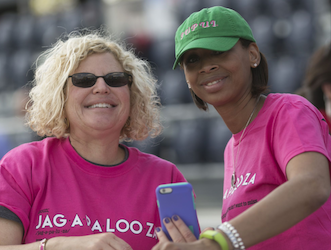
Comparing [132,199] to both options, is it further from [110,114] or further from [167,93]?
[167,93]

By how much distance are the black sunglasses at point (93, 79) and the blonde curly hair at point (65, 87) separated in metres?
0.05

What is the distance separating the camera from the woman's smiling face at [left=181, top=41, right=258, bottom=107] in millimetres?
1815

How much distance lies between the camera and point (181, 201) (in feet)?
4.90

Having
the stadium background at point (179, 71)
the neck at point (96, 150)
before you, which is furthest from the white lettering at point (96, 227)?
the stadium background at point (179, 71)

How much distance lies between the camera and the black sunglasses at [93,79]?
2143mm

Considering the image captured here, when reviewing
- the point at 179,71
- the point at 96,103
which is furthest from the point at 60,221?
the point at 179,71

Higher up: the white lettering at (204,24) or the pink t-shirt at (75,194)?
the white lettering at (204,24)

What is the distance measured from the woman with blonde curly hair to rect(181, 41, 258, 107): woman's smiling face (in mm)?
518

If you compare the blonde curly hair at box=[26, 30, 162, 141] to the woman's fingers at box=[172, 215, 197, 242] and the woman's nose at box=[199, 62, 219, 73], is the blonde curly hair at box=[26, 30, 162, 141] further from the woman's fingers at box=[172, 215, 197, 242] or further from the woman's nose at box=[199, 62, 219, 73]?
the woman's fingers at box=[172, 215, 197, 242]

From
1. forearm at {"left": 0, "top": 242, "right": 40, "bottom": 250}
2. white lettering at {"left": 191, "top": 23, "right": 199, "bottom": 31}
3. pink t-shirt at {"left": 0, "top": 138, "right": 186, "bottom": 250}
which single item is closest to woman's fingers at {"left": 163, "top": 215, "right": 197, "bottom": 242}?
pink t-shirt at {"left": 0, "top": 138, "right": 186, "bottom": 250}

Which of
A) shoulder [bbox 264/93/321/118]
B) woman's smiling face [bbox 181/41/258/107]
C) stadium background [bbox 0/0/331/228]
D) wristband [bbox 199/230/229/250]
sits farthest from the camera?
stadium background [bbox 0/0/331/228]

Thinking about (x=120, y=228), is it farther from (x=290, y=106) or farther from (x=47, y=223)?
(x=290, y=106)

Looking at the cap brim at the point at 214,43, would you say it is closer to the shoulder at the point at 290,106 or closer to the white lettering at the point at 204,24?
the white lettering at the point at 204,24

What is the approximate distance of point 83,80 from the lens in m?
2.14
